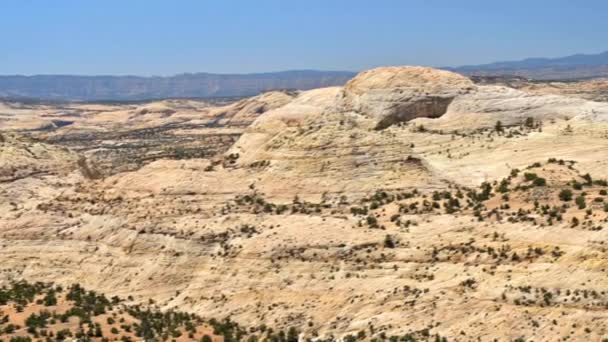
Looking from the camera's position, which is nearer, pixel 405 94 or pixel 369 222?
pixel 369 222

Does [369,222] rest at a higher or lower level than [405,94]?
lower

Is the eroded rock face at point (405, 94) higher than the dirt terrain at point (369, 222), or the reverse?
the eroded rock face at point (405, 94)

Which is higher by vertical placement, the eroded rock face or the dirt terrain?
the eroded rock face

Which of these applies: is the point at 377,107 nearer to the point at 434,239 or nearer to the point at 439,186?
the point at 439,186

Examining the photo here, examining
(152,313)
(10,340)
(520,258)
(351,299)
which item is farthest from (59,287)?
(520,258)
